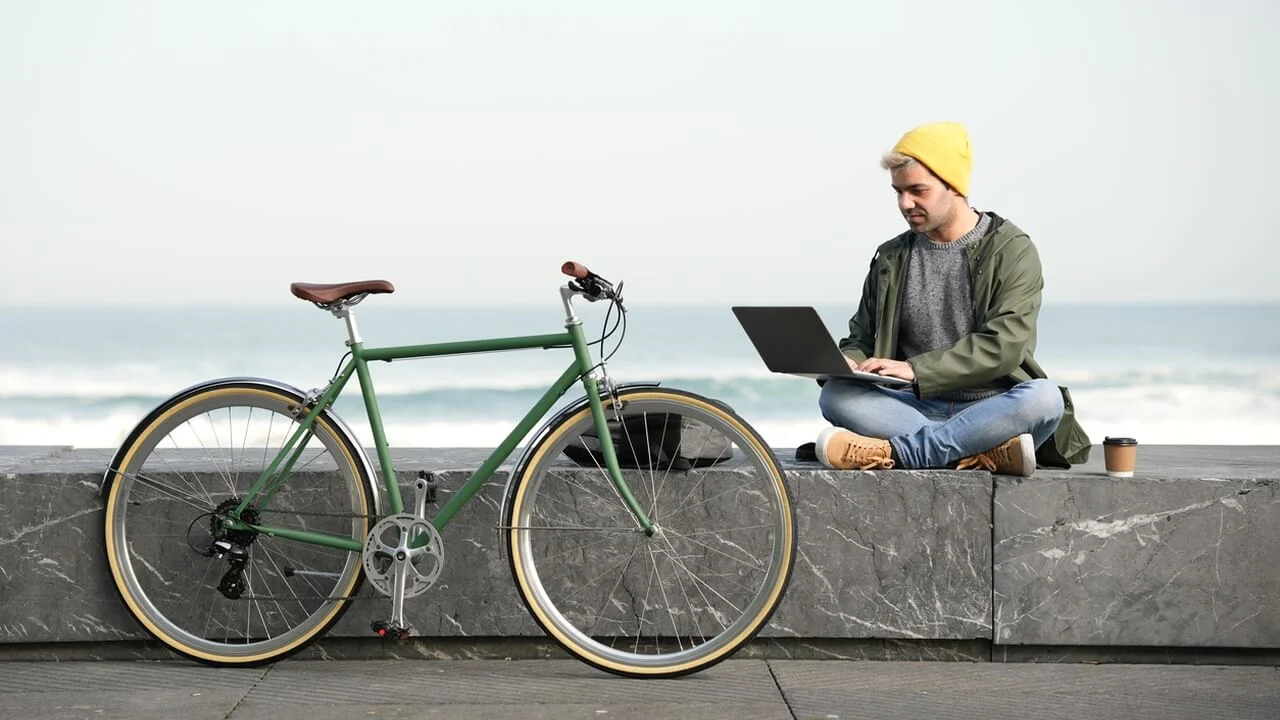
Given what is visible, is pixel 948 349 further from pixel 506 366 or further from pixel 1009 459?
A: pixel 506 366

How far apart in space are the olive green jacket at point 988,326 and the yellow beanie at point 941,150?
0.20 meters

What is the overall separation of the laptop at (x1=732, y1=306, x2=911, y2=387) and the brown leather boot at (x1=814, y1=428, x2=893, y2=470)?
0.55 feet

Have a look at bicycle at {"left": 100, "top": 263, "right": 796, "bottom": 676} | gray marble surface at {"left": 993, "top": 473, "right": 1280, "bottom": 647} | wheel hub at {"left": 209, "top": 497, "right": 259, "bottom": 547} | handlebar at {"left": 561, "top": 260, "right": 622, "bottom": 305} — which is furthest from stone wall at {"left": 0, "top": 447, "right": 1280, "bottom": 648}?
handlebar at {"left": 561, "top": 260, "right": 622, "bottom": 305}

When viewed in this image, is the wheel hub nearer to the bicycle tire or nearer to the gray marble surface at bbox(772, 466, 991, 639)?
the bicycle tire

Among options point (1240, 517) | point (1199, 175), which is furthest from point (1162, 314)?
point (1240, 517)

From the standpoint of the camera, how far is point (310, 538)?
383 centimetres

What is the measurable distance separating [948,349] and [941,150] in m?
Answer: 0.53

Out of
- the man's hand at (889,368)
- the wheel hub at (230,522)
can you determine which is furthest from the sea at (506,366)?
the wheel hub at (230,522)

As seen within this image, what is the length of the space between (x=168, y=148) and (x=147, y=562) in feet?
Result: 77.9

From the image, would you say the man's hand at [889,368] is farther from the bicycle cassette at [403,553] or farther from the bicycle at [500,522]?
the bicycle cassette at [403,553]

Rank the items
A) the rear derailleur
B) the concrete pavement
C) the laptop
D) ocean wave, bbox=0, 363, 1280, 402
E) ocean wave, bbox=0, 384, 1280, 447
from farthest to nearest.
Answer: ocean wave, bbox=0, 363, 1280, 402, ocean wave, bbox=0, 384, 1280, 447, the rear derailleur, the laptop, the concrete pavement

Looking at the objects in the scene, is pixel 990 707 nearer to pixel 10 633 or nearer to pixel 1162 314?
pixel 10 633

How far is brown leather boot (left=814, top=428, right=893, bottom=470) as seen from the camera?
3.99 metres

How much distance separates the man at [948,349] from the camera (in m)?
3.95
